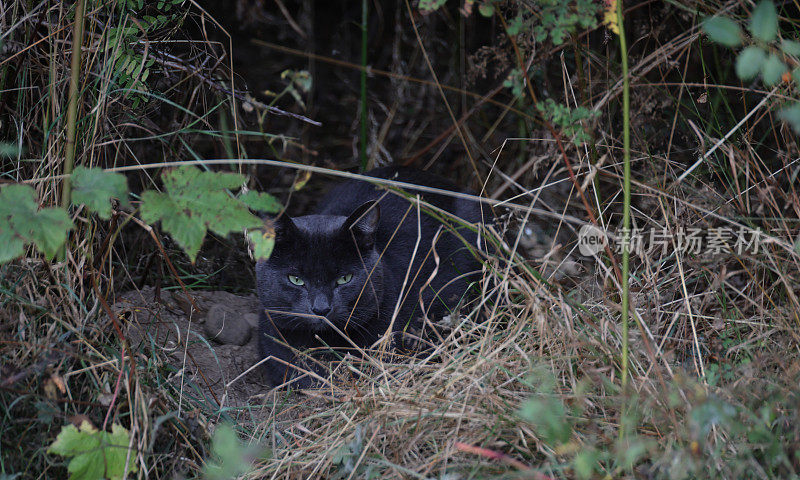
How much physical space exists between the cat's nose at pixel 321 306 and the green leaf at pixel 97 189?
1111 mm

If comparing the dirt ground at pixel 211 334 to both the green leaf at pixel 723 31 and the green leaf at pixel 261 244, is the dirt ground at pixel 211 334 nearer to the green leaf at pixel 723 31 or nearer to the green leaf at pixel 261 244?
the green leaf at pixel 261 244

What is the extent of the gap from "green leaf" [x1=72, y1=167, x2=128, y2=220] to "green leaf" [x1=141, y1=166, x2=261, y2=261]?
7 centimetres

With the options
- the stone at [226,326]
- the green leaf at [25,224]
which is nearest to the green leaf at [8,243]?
the green leaf at [25,224]

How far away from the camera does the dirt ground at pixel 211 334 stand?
263 cm

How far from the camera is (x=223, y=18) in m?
4.91

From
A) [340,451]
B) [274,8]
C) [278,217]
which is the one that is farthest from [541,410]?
[274,8]

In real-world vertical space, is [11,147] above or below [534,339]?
above

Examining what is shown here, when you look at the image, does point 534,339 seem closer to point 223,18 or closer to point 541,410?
point 541,410

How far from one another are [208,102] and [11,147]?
38.1 inches

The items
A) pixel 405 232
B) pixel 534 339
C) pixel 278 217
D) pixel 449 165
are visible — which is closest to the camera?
pixel 534 339

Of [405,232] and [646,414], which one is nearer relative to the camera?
[646,414]

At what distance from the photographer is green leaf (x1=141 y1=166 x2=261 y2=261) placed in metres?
1.57

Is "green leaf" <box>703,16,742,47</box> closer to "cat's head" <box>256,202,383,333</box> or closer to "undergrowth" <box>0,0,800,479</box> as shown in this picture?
"undergrowth" <box>0,0,800,479</box>

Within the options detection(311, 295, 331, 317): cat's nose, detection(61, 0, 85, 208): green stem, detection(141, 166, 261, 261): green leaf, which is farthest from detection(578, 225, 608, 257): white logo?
detection(61, 0, 85, 208): green stem
